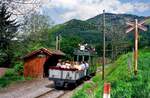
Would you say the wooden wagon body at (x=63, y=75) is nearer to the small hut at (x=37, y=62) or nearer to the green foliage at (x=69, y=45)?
the small hut at (x=37, y=62)

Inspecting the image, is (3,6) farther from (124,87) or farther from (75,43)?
(75,43)

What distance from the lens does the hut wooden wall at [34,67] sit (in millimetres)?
42375

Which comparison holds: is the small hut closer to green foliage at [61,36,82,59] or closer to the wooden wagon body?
the wooden wagon body

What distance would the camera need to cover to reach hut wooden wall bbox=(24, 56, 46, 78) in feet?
139

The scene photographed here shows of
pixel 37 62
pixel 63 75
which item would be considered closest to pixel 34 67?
pixel 37 62

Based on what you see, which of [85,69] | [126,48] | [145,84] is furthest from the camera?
[126,48]

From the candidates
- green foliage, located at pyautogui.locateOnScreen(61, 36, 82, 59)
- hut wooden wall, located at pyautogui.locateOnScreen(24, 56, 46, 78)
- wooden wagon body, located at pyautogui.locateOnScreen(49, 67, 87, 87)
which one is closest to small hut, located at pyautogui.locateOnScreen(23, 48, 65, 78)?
hut wooden wall, located at pyautogui.locateOnScreen(24, 56, 46, 78)

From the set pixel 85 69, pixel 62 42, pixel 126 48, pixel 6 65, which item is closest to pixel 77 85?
pixel 85 69

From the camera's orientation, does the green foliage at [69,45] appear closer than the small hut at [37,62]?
No

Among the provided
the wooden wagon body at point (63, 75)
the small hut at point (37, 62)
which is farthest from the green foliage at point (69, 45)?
the wooden wagon body at point (63, 75)

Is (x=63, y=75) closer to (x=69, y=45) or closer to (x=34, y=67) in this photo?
(x=34, y=67)

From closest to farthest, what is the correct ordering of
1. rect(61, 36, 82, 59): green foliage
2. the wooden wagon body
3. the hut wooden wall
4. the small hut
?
the wooden wagon body < the small hut < the hut wooden wall < rect(61, 36, 82, 59): green foliage

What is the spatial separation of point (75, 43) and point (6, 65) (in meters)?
30.2

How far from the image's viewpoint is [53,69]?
3059cm
